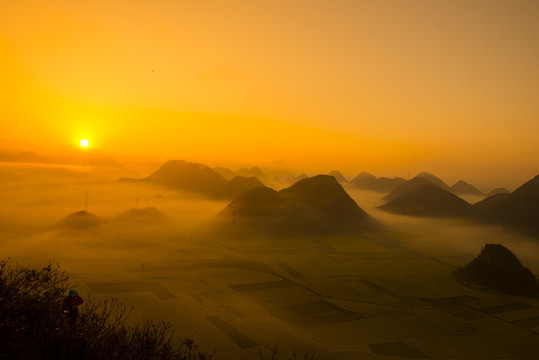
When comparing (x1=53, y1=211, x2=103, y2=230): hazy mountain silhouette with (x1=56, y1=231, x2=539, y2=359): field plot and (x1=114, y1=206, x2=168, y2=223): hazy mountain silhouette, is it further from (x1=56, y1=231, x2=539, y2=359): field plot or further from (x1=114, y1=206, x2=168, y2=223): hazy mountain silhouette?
(x1=56, y1=231, x2=539, y2=359): field plot

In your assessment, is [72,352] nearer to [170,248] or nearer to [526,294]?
[170,248]

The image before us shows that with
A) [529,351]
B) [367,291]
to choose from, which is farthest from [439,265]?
[529,351]

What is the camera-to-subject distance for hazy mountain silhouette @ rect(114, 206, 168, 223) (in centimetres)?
14788

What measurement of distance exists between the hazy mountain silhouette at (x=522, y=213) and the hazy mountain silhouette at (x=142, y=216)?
580 feet

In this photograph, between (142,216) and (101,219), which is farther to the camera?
(142,216)

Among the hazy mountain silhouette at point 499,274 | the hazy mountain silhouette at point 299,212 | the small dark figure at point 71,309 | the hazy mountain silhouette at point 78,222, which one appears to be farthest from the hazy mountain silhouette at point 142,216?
the small dark figure at point 71,309

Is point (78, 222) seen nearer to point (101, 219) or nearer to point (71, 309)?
point (101, 219)

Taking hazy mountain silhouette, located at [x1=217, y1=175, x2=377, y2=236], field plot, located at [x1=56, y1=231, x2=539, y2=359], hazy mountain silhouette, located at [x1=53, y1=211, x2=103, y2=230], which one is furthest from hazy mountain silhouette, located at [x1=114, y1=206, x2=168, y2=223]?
field plot, located at [x1=56, y1=231, x2=539, y2=359]

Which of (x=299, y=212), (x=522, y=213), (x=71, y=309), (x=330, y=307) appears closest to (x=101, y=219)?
(x=299, y=212)

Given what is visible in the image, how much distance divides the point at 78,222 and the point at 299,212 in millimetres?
90606

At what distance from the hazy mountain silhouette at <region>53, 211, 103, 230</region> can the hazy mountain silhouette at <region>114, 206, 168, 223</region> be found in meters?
12.6

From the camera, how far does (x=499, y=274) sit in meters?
93.4

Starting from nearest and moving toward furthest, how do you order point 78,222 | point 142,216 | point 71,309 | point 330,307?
point 71,309
point 330,307
point 78,222
point 142,216

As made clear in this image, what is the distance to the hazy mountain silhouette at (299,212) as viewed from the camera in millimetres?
149625
